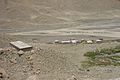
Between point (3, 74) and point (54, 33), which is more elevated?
point (3, 74)

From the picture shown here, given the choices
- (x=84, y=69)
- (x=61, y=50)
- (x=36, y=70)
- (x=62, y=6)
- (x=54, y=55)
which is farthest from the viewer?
(x=62, y=6)

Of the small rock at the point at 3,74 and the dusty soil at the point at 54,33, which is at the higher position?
the small rock at the point at 3,74

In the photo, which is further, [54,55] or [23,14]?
[23,14]

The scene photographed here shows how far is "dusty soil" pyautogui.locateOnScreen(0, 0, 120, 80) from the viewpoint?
13.5 meters

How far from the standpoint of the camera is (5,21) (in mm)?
28344

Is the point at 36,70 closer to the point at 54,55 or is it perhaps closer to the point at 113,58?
the point at 54,55

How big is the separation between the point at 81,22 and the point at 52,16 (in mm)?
3226

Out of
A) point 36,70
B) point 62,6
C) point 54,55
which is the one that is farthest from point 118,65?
point 62,6

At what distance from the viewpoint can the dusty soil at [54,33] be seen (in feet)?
44.3

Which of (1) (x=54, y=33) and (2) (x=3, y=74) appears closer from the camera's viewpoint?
(2) (x=3, y=74)

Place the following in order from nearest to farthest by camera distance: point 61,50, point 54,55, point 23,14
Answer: point 54,55 → point 61,50 → point 23,14

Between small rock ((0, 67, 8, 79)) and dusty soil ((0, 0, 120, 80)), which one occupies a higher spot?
small rock ((0, 67, 8, 79))

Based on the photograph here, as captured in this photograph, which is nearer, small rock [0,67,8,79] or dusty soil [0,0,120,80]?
small rock [0,67,8,79]

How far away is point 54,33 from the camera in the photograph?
23.6 meters
